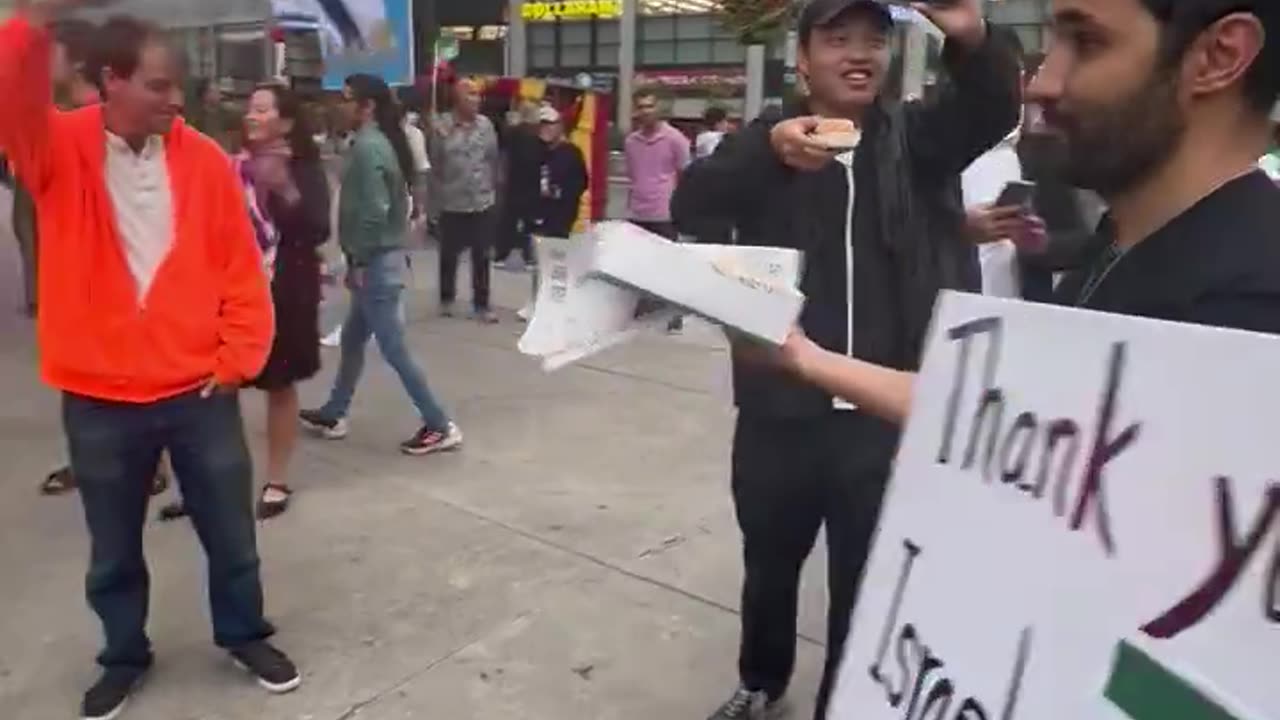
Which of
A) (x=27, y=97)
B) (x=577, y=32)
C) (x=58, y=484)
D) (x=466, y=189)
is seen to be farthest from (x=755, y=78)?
(x=27, y=97)

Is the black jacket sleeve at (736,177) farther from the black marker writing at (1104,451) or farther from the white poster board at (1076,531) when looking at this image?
the black marker writing at (1104,451)

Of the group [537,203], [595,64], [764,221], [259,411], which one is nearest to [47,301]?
[764,221]

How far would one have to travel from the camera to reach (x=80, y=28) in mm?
2994

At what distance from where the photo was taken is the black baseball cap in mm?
2463

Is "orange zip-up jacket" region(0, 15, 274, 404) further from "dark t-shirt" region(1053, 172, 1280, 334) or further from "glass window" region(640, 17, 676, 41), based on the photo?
"glass window" region(640, 17, 676, 41)

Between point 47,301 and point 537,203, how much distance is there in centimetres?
665

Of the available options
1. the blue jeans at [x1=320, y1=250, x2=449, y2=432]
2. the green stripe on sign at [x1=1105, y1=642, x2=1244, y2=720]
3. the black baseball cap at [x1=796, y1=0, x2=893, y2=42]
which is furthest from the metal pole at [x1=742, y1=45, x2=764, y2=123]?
the green stripe on sign at [x1=1105, y1=642, x2=1244, y2=720]

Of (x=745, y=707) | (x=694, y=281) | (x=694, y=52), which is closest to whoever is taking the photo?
(x=694, y=281)

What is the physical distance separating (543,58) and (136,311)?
3607cm

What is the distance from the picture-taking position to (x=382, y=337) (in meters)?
5.49

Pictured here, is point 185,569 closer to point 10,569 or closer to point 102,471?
point 10,569

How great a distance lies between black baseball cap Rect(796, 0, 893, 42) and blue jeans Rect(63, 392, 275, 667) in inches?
69.3

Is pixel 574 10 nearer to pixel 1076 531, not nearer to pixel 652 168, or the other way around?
pixel 652 168

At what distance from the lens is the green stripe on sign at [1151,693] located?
2.93 feet
